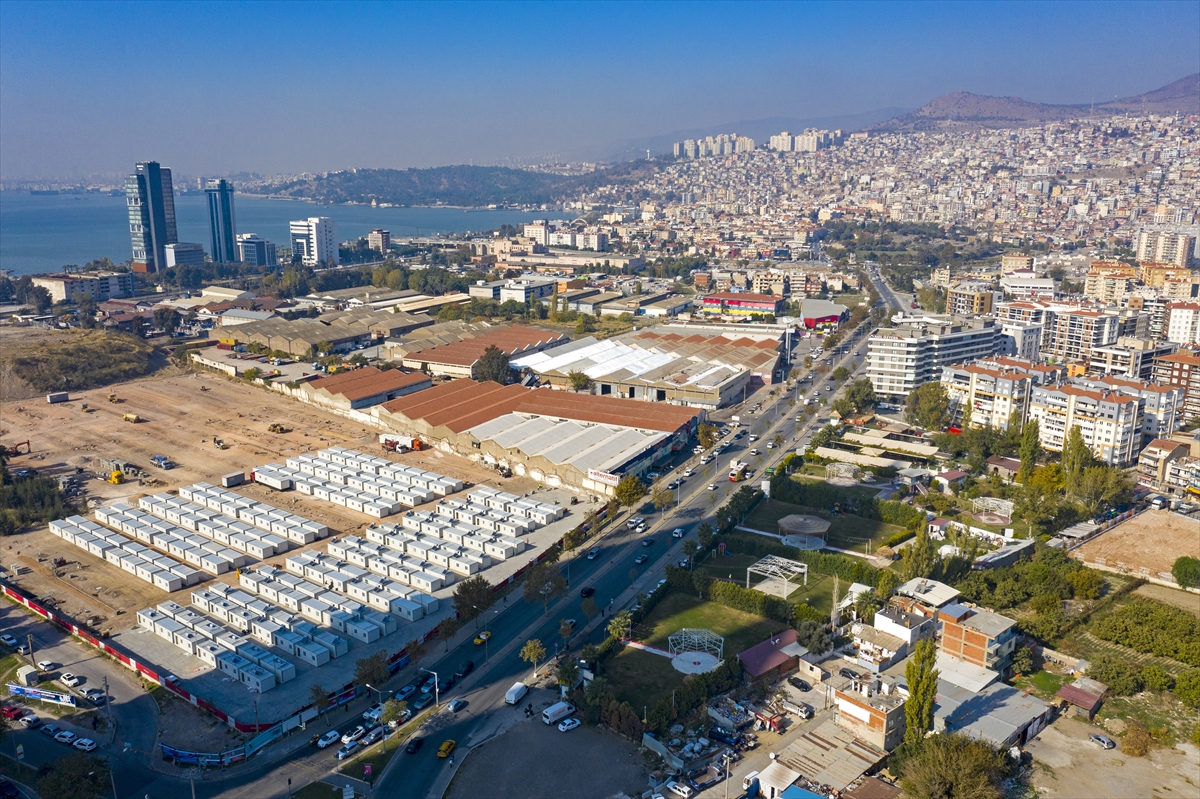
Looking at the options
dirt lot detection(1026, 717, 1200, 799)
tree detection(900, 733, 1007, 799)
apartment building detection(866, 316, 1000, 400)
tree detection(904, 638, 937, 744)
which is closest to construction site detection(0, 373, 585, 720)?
tree detection(904, 638, 937, 744)

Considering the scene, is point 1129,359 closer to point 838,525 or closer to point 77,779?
point 838,525

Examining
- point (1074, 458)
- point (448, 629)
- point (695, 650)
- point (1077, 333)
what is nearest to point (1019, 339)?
point (1077, 333)

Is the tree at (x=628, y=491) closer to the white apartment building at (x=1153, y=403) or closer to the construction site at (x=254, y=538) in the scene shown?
the construction site at (x=254, y=538)

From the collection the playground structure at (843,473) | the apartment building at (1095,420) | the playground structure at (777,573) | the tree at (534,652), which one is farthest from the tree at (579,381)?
the tree at (534,652)

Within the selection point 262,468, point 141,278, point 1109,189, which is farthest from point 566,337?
point 1109,189

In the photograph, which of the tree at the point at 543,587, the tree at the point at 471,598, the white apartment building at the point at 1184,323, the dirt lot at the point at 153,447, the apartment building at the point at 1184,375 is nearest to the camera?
the tree at the point at 471,598

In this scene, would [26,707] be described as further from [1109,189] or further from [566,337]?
[1109,189]
